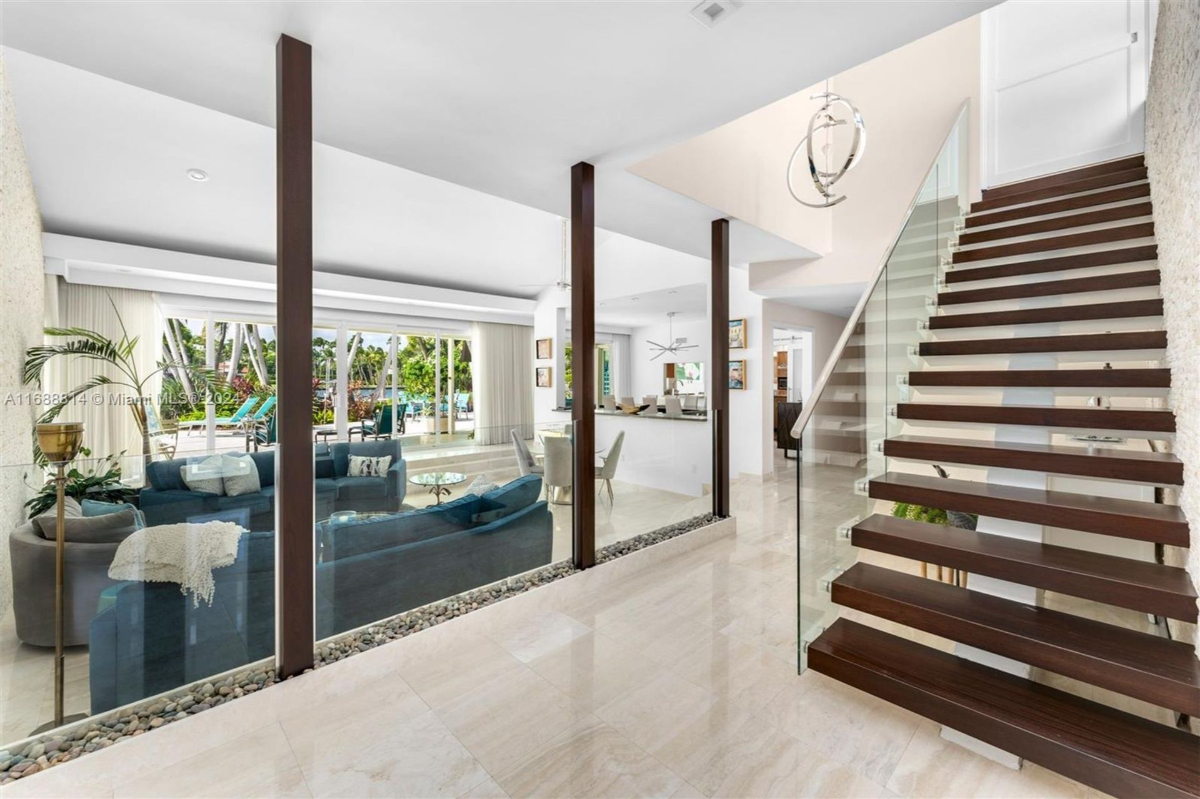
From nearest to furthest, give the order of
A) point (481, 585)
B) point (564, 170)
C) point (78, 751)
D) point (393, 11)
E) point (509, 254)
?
1. point (78, 751)
2. point (393, 11)
3. point (481, 585)
4. point (564, 170)
5. point (509, 254)

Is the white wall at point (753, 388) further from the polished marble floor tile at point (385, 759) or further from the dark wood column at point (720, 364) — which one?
the polished marble floor tile at point (385, 759)

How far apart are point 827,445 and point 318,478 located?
8.15ft

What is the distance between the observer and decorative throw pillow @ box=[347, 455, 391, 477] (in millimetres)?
2607

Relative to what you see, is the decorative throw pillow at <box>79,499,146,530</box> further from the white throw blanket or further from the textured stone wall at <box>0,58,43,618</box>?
the textured stone wall at <box>0,58,43,618</box>

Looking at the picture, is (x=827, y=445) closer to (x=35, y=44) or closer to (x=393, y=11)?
(x=393, y=11)

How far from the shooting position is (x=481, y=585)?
9.82 ft

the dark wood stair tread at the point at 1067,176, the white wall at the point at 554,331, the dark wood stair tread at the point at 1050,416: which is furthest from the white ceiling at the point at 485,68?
the white wall at the point at 554,331

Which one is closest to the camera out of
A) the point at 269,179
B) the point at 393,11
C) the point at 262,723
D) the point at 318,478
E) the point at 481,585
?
the point at 393,11

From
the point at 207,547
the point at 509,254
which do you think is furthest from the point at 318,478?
the point at 509,254

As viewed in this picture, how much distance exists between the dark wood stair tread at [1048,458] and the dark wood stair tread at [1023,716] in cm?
97

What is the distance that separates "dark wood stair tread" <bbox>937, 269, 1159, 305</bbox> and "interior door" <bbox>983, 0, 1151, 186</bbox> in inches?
108

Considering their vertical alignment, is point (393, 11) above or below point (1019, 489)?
above

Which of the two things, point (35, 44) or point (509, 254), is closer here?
point (35, 44)

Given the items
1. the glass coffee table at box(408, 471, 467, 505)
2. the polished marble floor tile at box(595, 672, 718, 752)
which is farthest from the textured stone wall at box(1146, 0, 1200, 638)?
the glass coffee table at box(408, 471, 467, 505)
